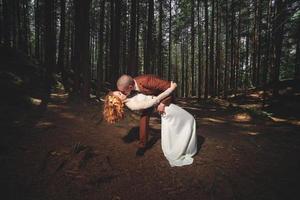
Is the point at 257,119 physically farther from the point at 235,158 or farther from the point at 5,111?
the point at 5,111

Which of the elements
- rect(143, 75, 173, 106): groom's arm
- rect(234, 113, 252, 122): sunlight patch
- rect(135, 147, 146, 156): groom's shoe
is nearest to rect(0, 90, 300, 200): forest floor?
rect(135, 147, 146, 156): groom's shoe

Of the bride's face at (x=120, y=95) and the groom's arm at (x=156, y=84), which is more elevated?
the groom's arm at (x=156, y=84)

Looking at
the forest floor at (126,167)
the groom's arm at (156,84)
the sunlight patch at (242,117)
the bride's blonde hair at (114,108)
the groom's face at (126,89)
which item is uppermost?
the groom's arm at (156,84)

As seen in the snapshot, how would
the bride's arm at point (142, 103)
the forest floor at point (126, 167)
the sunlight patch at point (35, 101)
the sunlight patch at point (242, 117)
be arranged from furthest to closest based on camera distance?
the sunlight patch at point (242, 117) → the sunlight patch at point (35, 101) → the bride's arm at point (142, 103) → the forest floor at point (126, 167)

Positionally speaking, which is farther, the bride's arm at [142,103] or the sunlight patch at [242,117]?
the sunlight patch at [242,117]

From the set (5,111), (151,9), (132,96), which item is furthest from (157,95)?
(151,9)

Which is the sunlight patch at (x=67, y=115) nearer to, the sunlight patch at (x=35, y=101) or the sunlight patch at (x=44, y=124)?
the sunlight patch at (x=44, y=124)

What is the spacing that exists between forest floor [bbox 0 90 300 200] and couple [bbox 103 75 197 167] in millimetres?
356

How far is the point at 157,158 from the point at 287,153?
375cm

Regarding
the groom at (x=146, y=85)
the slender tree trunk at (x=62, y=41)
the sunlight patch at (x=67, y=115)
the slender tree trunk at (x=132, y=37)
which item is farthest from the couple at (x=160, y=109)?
the slender tree trunk at (x=62, y=41)

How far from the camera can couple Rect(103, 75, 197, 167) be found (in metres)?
5.52

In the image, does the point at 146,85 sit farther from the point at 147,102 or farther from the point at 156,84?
the point at 147,102

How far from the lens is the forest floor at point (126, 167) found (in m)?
4.59

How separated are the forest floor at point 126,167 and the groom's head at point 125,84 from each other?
1.76 meters
